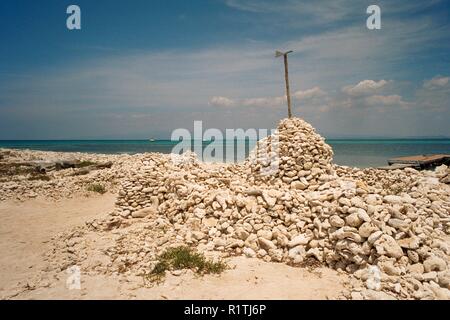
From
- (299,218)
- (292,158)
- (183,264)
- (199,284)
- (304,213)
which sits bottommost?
(199,284)

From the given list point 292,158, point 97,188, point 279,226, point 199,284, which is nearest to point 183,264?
point 199,284

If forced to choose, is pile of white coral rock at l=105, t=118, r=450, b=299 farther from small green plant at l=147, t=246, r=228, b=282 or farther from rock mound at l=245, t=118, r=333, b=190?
small green plant at l=147, t=246, r=228, b=282

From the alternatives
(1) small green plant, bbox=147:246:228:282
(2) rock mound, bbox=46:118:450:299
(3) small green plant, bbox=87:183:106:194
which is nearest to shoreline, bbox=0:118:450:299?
(2) rock mound, bbox=46:118:450:299

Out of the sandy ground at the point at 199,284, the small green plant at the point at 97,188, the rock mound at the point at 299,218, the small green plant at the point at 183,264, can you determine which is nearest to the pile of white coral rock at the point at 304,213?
the rock mound at the point at 299,218

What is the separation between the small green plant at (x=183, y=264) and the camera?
21.3ft

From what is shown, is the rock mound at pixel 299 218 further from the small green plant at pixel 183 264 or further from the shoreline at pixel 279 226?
the small green plant at pixel 183 264

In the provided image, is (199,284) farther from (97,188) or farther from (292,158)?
(97,188)

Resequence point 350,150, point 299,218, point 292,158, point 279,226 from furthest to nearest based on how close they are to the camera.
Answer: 1. point 350,150
2. point 292,158
3. point 299,218
4. point 279,226

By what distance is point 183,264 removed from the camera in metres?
6.76

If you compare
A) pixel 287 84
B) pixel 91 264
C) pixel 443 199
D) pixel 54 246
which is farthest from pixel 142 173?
pixel 443 199

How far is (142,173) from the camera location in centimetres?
1150

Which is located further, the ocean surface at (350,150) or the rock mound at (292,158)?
the ocean surface at (350,150)

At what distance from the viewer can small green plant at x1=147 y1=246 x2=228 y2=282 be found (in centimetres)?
649
